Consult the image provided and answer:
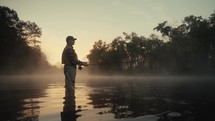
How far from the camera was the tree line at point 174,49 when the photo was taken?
9650 centimetres

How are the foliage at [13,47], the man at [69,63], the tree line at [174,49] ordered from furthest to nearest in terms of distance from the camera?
the tree line at [174,49] → the foliage at [13,47] → the man at [69,63]

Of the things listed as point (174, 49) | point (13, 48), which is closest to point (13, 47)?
point (13, 48)

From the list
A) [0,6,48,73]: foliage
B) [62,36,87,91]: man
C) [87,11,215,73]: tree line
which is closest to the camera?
[62,36,87,91]: man

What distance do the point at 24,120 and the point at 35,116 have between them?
713 mm

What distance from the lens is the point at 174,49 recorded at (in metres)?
100

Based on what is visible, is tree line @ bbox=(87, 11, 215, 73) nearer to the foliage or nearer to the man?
the foliage

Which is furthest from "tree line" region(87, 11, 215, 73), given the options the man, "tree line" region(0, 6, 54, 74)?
the man

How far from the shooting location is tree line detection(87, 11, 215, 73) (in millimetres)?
96500

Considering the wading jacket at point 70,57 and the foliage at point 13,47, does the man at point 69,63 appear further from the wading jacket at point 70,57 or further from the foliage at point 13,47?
the foliage at point 13,47

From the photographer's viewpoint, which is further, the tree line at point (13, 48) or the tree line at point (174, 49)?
the tree line at point (174, 49)

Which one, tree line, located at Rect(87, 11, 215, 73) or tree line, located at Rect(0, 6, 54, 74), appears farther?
tree line, located at Rect(87, 11, 215, 73)

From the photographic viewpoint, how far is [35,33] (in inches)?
4035

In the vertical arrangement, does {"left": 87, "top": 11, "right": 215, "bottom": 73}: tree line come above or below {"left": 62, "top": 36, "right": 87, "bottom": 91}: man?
above

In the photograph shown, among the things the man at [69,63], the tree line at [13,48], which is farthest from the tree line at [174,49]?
the man at [69,63]
